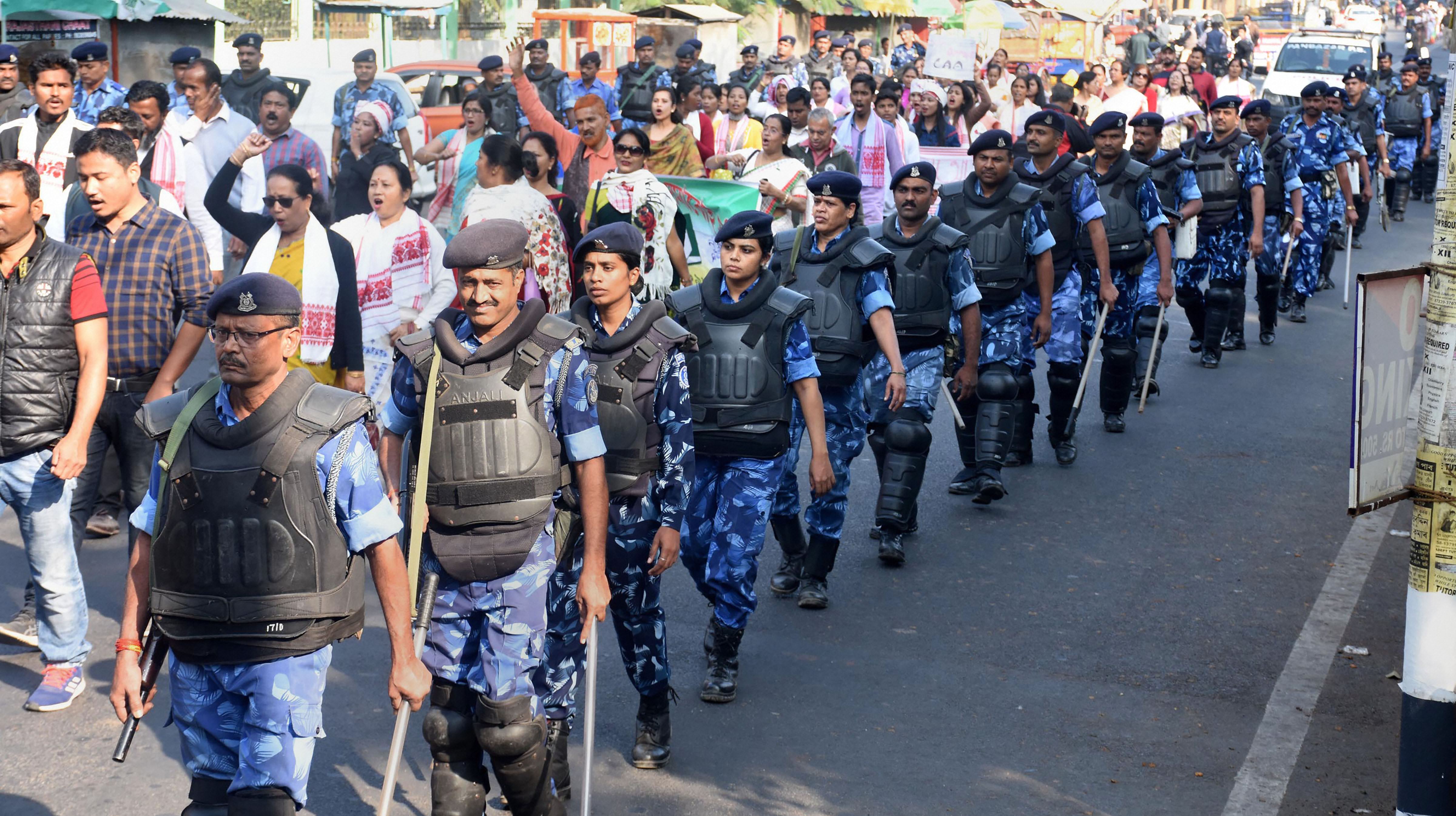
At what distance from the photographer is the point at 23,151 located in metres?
9.10

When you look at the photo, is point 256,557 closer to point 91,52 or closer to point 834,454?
point 834,454

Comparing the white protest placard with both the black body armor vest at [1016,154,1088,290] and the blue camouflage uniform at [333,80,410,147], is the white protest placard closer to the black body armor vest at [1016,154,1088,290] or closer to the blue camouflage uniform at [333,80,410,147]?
the blue camouflage uniform at [333,80,410,147]

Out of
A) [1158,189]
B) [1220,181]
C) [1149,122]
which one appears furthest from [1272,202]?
[1149,122]

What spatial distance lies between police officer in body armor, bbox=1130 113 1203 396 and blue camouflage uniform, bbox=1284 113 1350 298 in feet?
9.17

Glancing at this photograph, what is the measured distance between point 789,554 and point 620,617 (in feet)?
6.97

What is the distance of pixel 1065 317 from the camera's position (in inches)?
375

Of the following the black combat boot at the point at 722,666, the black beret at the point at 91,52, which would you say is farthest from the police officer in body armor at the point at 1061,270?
the black beret at the point at 91,52

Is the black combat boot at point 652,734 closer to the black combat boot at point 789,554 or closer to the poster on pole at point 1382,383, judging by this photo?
the black combat boot at point 789,554

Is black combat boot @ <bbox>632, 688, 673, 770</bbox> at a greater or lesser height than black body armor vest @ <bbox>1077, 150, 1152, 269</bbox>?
lesser

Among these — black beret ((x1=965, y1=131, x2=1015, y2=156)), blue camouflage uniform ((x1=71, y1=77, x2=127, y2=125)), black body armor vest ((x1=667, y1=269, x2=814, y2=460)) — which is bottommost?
black body armor vest ((x1=667, y1=269, x2=814, y2=460))

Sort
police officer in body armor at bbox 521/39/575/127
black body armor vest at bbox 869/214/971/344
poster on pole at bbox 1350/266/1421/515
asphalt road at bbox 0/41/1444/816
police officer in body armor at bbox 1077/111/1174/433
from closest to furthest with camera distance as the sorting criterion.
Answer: poster on pole at bbox 1350/266/1421/515, asphalt road at bbox 0/41/1444/816, black body armor vest at bbox 869/214/971/344, police officer in body armor at bbox 1077/111/1174/433, police officer in body armor at bbox 521/39/575/127

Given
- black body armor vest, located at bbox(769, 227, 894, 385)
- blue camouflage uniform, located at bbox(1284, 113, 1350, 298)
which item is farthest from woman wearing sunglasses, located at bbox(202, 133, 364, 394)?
blue camouflage uniform, located at bbox(1284, 113, 1350, 298)

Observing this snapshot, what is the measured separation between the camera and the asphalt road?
5156 millimetres

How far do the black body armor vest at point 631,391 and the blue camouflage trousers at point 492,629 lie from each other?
1.95ft
